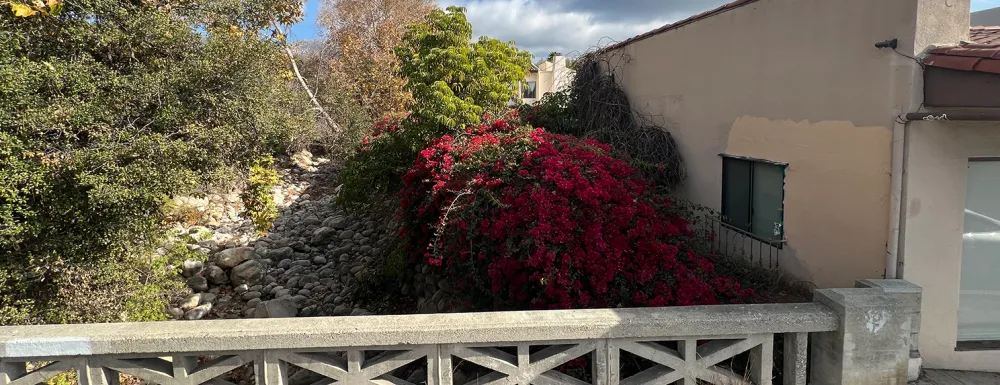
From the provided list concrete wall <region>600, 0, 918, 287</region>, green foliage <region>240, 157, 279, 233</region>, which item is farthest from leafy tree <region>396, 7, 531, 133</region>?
concrete wall <region>600, 0, 918, 287</region>

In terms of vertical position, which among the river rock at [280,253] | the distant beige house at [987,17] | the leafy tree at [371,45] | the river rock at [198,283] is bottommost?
the river rock at [198,283]

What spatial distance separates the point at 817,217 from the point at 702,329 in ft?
8.12

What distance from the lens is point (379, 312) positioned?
8602mm

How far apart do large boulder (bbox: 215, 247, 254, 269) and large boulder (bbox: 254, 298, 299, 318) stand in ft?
6.42

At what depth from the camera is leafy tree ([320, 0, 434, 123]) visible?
61.8ft

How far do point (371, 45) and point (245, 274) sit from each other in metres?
13.7

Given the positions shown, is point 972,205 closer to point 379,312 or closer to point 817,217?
point 817,217

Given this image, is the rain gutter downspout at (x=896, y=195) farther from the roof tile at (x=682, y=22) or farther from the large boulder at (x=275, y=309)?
the large boulder at (x=275, y=309)

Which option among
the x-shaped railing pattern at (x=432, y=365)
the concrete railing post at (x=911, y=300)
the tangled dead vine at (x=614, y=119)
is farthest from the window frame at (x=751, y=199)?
the x-shaped railing pattern at (x=432, y=365)

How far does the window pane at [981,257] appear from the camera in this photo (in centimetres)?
420

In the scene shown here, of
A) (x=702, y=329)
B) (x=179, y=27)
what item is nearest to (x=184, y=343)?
(x=702, y=329)

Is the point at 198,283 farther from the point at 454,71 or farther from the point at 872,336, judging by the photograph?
the point at 872,336

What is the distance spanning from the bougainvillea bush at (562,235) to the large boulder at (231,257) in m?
5.80

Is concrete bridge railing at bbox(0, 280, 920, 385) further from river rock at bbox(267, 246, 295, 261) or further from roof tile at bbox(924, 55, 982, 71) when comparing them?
river rock at bbox(267, 246, 295, 261)
